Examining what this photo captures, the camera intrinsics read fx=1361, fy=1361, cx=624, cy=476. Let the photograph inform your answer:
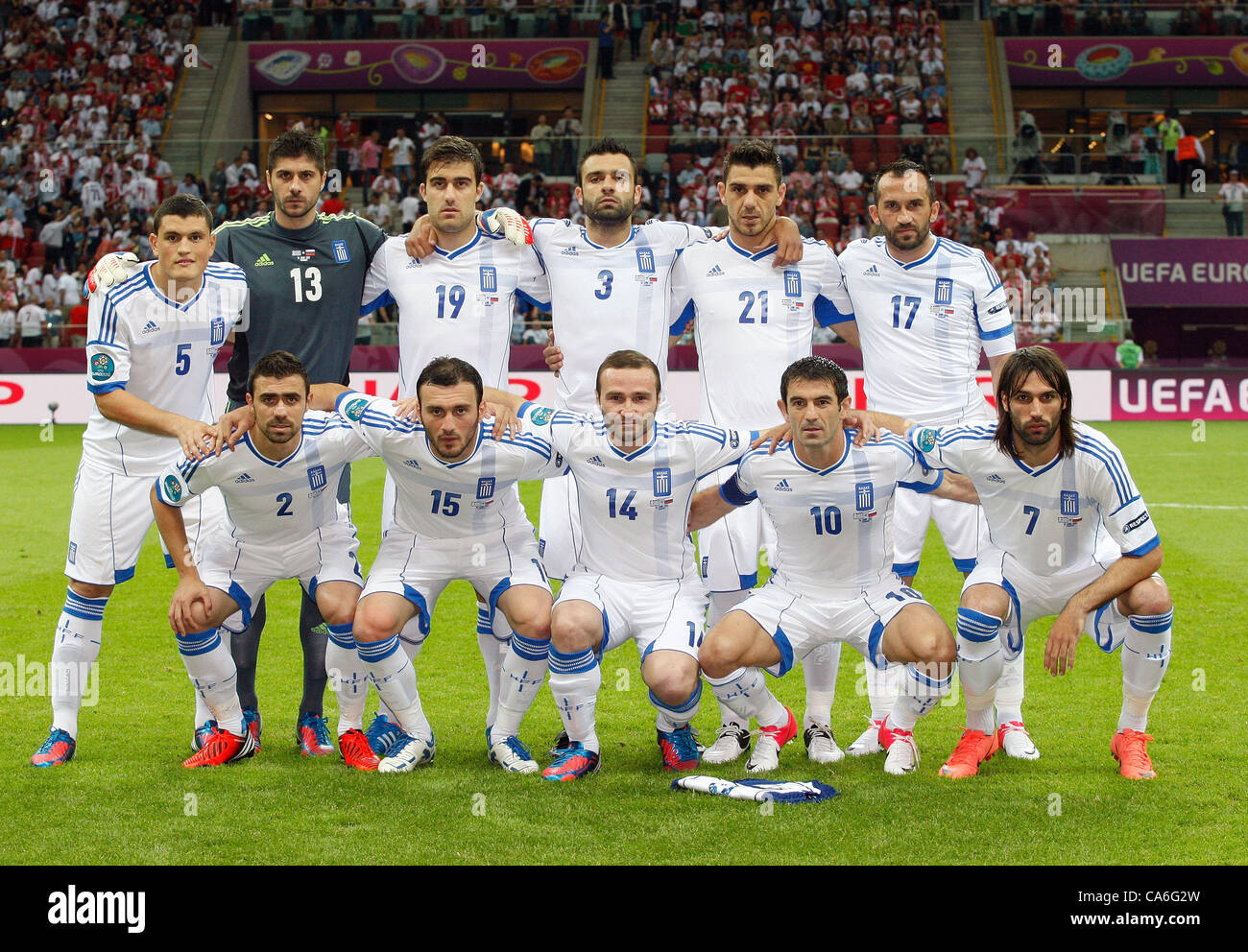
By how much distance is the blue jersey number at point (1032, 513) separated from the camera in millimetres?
5652

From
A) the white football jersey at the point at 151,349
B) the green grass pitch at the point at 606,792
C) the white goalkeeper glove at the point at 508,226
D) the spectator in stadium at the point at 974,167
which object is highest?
the spectator in stadium at the point at 974,167

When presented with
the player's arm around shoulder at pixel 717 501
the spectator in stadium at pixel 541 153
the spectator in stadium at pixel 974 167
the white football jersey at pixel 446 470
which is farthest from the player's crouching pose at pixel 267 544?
the spectator in stadium at pixel 974 167

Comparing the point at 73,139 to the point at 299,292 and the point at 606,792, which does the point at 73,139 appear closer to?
the point at 299,292

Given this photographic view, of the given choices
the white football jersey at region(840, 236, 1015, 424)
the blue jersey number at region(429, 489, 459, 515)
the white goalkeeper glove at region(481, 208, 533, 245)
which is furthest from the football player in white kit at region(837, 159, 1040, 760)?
the blue jersey number at region(429, 489, 459, 515)

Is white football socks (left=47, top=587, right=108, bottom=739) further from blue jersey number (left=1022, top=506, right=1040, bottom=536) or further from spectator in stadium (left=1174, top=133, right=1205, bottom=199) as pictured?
spectator in stadium (left=1174, top=133, right=1205, bottom=199)

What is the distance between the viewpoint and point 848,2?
32.3 meters

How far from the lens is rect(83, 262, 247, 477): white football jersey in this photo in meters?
5.95

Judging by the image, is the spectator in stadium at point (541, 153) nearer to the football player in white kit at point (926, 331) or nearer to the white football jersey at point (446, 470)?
the football player in white kit at point (926, 331)

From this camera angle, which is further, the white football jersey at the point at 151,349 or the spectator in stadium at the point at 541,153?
the spectator in stadium at the point at 541,153

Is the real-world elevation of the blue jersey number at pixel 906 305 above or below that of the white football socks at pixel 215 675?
above

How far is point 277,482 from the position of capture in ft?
19.2

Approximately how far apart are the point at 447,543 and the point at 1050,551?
2566mm

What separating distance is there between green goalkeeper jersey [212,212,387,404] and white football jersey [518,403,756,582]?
3.56ft
